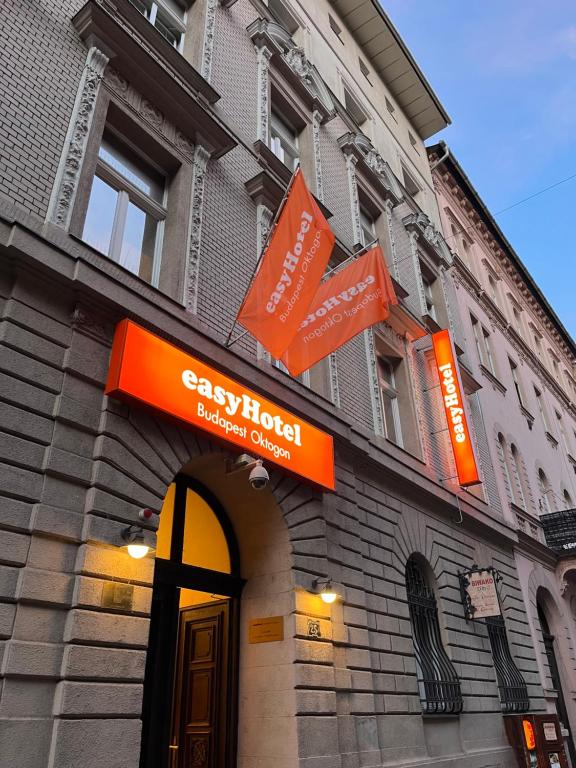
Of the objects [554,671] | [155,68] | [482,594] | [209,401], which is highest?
[155,68]

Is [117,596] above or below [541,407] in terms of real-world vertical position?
below

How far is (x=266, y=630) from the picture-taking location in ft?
27.3

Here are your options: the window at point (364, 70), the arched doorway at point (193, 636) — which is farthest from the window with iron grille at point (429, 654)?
the window at point (364, 70)

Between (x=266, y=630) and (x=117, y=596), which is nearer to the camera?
(x=117, y=596)

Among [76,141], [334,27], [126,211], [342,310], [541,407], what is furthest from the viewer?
[541,407]

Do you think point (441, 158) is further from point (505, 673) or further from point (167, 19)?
point (505, 673)

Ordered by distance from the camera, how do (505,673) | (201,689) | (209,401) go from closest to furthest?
(209,401), (201,689), (505,673)

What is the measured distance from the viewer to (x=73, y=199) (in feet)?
24.1

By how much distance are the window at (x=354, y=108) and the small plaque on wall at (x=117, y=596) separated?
17.0m

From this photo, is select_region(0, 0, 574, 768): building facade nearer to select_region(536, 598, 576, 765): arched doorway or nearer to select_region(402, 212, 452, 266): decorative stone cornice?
select_region(536, 598, 576, 765): arched doorway

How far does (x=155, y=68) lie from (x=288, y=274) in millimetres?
3915

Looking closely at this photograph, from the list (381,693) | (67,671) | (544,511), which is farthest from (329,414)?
(544,511)

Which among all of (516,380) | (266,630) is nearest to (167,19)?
(266,630)

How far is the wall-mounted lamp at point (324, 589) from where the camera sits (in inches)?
338
